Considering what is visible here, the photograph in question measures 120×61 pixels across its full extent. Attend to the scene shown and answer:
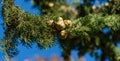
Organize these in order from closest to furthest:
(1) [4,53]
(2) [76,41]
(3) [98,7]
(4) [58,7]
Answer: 1. (1) [4,53]
2. (3) [98,7]
3. (2) [76,41]
4. (4) [58,7]

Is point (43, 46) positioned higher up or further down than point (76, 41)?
further down

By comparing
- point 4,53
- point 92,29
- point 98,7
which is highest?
point 98,7

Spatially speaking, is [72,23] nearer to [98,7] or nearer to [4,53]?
[4,53]

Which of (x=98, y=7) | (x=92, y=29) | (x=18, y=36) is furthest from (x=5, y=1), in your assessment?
(x=98, y=7)

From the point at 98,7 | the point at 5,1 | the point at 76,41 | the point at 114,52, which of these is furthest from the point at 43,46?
the point at 114,52

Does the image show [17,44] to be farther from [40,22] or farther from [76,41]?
[76,41]

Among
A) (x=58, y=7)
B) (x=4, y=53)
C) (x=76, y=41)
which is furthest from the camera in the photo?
(x=58, y=7)

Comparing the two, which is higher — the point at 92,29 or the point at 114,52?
A: the point at 114,52

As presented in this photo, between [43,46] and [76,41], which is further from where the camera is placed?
[76,41]

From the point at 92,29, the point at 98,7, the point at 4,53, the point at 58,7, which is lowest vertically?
the point at 4,53
